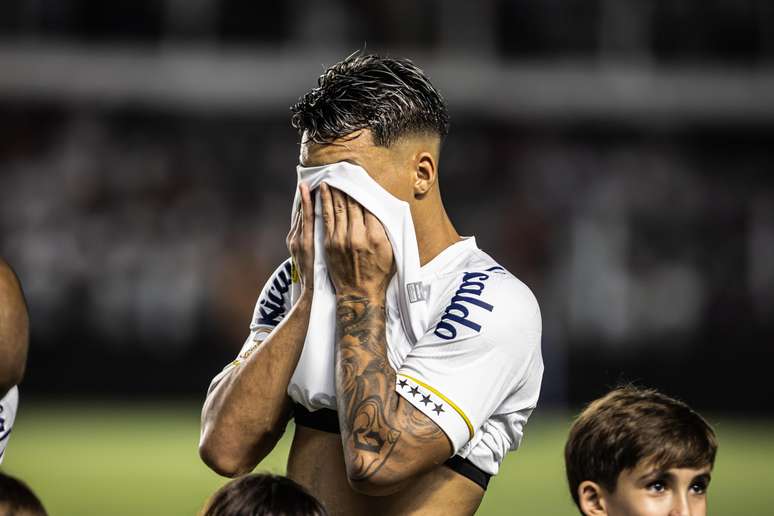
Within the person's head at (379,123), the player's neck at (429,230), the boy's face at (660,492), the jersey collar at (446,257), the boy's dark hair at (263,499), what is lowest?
the boy's face at (660,492)

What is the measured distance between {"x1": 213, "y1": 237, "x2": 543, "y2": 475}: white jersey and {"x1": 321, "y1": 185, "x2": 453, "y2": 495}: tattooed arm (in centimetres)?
5

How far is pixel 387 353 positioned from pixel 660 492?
914mm

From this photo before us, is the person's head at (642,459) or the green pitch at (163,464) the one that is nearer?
the person's head at (642,459)

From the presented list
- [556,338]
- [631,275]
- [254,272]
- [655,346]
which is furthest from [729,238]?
[254,272]

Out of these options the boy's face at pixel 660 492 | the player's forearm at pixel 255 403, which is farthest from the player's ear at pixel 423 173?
the boy's face at pixel 660 492

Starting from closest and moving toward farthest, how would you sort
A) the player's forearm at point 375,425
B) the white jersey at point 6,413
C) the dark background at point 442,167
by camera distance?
the player's forearm at point 375,425 → the white jersey at point 6,413 → the dark background at point 442,167

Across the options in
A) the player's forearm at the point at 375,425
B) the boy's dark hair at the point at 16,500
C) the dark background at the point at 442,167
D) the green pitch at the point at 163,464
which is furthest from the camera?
the dark background at the point at 442,167

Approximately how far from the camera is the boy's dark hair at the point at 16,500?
2824 mm

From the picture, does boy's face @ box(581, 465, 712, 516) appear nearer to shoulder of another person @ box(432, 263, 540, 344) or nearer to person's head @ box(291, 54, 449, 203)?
shoulder of another person @ box(432, 263, 540, 344)

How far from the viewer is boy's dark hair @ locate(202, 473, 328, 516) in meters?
2.89

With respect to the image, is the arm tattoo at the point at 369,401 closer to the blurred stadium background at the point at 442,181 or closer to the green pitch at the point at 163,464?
the green pitch at the point at 163,464

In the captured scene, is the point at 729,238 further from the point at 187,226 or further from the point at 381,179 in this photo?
the point at 381,179

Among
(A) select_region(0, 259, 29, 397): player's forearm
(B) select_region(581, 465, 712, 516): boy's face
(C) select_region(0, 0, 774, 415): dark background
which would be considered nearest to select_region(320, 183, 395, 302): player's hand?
(A) select_region(0, 259, 29, 397): player's forearm

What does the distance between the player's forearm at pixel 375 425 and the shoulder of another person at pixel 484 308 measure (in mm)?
191
